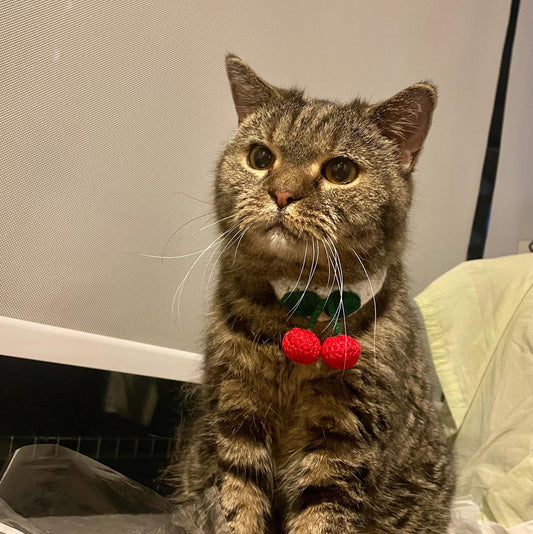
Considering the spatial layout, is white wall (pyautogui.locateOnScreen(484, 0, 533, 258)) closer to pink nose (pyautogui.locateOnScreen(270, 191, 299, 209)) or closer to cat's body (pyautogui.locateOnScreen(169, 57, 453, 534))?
cat's body (pyautogui.locateOnScreen(169, 57, 453, 534))

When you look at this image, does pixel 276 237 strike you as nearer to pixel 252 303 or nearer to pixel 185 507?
pixel 252 303

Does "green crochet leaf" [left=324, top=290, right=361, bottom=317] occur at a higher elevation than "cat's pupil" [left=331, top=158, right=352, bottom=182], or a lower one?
lower

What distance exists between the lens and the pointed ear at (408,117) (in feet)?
2.99

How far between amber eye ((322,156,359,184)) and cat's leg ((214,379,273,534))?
39 centimetres

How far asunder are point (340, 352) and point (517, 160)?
1762 millimetres

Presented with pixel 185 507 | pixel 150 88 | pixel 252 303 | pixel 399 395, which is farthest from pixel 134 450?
pixel 150 88

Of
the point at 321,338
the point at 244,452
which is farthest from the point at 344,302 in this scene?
the point at 244,452

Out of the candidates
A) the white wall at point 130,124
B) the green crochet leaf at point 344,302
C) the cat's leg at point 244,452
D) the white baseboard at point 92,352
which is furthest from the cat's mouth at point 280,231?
the white wall at point 130,124

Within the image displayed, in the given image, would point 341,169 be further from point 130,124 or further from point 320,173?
point 130,124

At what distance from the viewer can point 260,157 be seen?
942 millimetres

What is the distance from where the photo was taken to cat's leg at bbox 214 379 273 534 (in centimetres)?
85

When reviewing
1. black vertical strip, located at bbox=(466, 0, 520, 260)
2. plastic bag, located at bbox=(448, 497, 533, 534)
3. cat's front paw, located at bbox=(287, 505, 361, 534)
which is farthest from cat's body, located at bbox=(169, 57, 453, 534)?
black vertical strip, located at bbox=(466, 0, 520, 260)

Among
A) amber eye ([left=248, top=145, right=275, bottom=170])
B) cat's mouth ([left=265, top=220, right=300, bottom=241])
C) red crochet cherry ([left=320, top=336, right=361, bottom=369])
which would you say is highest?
amber eye ([left=248, top=145, right=275, bottom=170])

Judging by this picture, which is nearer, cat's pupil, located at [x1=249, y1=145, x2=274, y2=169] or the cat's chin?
the cat's chin
